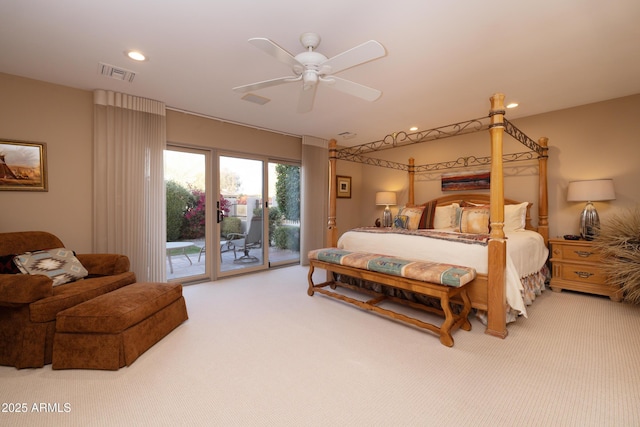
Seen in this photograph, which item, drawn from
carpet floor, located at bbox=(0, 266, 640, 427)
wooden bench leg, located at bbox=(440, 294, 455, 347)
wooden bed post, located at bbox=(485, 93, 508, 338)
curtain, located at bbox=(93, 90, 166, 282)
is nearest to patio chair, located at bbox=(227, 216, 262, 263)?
curtain, located at bbox=(93, 90, 166, 282)

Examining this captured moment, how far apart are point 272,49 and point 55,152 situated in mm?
2836

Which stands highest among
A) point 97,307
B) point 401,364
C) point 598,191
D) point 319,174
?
point 319,174

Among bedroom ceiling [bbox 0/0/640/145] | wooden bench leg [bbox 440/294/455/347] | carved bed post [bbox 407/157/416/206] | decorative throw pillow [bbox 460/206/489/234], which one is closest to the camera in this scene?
bedroom ceiling [bbox 0/0/640/145]

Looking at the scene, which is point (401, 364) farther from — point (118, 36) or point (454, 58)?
point (118, 36)

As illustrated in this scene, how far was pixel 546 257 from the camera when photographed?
3.46 m

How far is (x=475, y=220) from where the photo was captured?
144 inches

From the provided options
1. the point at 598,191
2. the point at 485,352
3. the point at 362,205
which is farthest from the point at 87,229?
the point at 598,191

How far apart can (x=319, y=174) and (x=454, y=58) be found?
3163mm

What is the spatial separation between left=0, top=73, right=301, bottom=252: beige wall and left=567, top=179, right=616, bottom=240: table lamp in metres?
5.77

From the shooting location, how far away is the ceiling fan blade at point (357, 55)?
166 cm

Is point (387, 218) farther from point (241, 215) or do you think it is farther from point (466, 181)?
point (241, 215)

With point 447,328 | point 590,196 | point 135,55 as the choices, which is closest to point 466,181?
point 590,196

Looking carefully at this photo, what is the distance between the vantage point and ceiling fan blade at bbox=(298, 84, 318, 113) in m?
2.17

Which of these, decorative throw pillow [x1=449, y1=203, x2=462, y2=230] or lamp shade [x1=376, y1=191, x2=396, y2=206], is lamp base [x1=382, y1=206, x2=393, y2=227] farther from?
decorative throw pillow [x1=449, y1=203, x2=462, y2=230]
